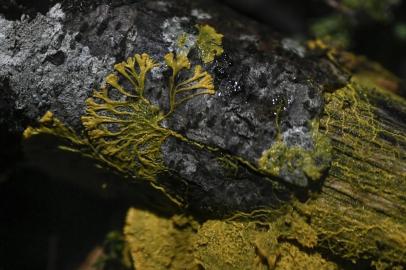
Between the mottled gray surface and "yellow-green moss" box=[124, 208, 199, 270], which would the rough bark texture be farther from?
"yellow-green moss" box=[124, 208, 199, 270]

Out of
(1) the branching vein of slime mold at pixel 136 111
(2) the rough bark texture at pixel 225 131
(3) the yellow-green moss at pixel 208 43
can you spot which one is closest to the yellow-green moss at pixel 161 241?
(2) the rough bark texture at pixel 225 131

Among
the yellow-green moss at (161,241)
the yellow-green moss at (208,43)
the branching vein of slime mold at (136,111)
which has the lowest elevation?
the yellow-green moss at (161,241)

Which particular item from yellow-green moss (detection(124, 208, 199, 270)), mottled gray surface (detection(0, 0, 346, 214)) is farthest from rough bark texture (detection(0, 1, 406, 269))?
yellow-green moss (detection(124, 208, 199, 270))

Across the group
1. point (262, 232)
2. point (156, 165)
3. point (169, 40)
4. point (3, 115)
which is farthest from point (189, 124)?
point (3, 115)

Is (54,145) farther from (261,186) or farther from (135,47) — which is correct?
(261,186)

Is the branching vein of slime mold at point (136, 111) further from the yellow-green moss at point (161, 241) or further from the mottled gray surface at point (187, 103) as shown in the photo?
the yellow-green moss at point (161, 241)

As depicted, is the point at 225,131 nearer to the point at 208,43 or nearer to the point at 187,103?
the point at 187,103

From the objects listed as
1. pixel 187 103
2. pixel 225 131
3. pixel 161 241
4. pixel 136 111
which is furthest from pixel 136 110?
pixel 161 241

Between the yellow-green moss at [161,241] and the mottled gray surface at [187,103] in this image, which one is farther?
the yellow-green moss at [161,241]
